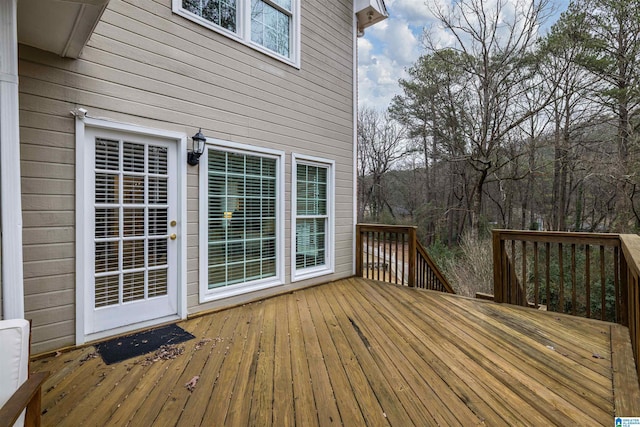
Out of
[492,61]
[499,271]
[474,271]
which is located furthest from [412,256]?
[492,61]

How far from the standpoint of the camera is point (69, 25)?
83.0 inches

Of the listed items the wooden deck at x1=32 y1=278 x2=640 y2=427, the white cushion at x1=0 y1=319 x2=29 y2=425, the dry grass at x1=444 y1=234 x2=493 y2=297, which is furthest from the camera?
the dry grass at x1=444 y1=234 x2=493 y2=297

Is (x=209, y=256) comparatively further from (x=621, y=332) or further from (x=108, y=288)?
(x=621, y=332)

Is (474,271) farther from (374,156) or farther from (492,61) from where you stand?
(374,156)

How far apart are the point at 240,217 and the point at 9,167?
2.34 meters

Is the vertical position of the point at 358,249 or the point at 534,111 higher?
the point at 534,111

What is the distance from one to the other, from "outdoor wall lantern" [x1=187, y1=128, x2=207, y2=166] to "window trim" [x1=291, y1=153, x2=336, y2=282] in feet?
4.65

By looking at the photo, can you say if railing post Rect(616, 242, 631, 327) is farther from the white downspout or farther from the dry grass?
the white downspout

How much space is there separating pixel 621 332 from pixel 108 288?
4808 millimetres

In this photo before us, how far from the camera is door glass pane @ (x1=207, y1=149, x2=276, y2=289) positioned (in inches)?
139

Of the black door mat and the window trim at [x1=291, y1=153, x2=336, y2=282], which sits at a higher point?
the window trim at [x1=291, y1=153, x2=336, y2=282]

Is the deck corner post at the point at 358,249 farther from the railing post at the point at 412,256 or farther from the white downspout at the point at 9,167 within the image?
the white downspout at the point at 9,167

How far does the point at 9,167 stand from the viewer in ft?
5.13

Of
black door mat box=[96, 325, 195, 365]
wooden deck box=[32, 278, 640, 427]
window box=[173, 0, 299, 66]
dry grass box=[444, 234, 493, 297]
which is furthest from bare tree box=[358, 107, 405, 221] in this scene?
black door mat box=[96, 325, 195, 365]
